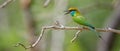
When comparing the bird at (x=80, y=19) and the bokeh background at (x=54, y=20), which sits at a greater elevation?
the bird at (x=80, y=19)

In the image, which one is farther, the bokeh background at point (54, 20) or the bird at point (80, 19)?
the bokeh background at point (54, 20)

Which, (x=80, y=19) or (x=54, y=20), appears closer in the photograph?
(x=80, y=19)

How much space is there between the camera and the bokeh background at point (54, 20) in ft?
15.9

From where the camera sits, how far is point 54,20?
170 inches

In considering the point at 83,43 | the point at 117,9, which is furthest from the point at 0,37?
the point at 117,9

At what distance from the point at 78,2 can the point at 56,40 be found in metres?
1.54

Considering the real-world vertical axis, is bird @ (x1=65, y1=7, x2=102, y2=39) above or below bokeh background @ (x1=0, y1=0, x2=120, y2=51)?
above

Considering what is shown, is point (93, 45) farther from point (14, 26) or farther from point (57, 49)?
point (57, 49)

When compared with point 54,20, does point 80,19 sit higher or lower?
higher

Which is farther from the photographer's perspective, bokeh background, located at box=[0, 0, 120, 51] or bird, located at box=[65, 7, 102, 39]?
bokeh background, located at box=[0, 0, 120, 51]

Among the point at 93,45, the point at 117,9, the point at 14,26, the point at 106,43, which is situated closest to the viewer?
the point at 106,43

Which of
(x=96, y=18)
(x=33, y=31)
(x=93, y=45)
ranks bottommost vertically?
(x=93, y=45)

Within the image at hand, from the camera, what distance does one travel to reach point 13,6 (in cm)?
726

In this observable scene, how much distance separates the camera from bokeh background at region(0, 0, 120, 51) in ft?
15.9
